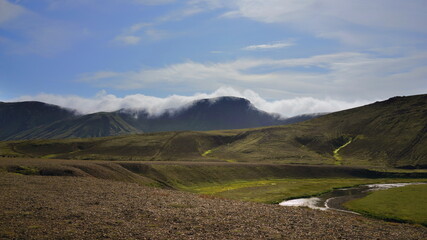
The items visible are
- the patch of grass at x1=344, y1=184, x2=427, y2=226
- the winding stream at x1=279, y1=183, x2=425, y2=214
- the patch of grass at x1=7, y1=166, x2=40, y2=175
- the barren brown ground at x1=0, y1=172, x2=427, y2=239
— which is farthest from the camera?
the patch of grass at x1=7, y1=166, x2=40, y2=175

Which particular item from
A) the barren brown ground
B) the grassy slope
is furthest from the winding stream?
the barren brown ground

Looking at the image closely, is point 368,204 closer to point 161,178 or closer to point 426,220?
point 426,220

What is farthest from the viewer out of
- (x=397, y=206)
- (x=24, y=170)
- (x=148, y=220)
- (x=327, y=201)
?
(x=327, y=201)

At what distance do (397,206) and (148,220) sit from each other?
51740mm

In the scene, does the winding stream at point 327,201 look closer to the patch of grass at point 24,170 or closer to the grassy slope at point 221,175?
the grassy slope at point 221,175

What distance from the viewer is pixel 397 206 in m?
63.4

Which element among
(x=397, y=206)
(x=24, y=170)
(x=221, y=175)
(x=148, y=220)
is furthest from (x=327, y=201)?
(x=24, y=170)

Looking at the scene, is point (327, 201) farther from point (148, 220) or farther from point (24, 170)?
point (24, 170)

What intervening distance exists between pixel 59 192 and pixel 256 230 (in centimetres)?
3084

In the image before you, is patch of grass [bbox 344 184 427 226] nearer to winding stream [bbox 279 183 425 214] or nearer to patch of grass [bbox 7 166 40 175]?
winding stream [bbox 279 183 425 214]

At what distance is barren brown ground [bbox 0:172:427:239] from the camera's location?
30.1 m

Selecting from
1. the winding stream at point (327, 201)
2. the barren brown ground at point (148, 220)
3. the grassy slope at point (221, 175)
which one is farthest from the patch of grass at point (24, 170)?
the winding stream at point (327, 201)

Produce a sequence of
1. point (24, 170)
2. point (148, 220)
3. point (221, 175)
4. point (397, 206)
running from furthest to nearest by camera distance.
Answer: point (221, 175) < point (24, 170) < point (397, 206) < point (148, 220)

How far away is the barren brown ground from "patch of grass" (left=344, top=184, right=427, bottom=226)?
53.3 ft
